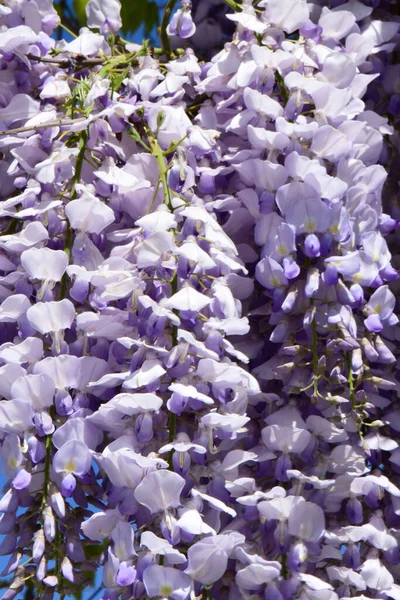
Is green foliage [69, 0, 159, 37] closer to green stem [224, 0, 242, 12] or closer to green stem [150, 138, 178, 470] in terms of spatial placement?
green stem [224, 0, 242, 12]

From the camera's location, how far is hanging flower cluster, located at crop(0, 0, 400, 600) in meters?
1.04

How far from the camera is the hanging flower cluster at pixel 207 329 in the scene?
1044 mm

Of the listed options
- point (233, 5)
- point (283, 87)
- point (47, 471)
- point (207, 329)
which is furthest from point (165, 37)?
point (47, 471)

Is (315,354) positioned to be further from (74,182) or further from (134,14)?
(134,14)

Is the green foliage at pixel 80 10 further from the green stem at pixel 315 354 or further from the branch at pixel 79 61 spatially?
the green stem at pixel 315 354

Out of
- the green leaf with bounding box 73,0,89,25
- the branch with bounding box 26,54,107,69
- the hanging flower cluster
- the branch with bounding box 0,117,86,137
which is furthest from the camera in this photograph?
the green leaf with bounding box 73,0,89,25

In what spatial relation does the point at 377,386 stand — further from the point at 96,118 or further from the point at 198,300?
the point at 96,118

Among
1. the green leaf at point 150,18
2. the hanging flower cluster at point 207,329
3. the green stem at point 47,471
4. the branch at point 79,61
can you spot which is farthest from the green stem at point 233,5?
the green stem at point 47,471

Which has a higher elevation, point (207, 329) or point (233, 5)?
point (233, 5)

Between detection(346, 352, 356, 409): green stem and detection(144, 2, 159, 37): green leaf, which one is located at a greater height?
detection(144, 2, 159, 37): green leaf

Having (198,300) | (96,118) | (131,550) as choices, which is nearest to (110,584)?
(131,550)

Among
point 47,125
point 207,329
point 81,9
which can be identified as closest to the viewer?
point 207,329

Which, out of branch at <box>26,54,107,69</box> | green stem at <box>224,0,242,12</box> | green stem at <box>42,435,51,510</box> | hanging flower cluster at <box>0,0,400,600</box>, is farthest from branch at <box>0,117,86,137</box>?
green stem at <box>42,435,51,510</box>

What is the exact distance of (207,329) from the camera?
106 cm
